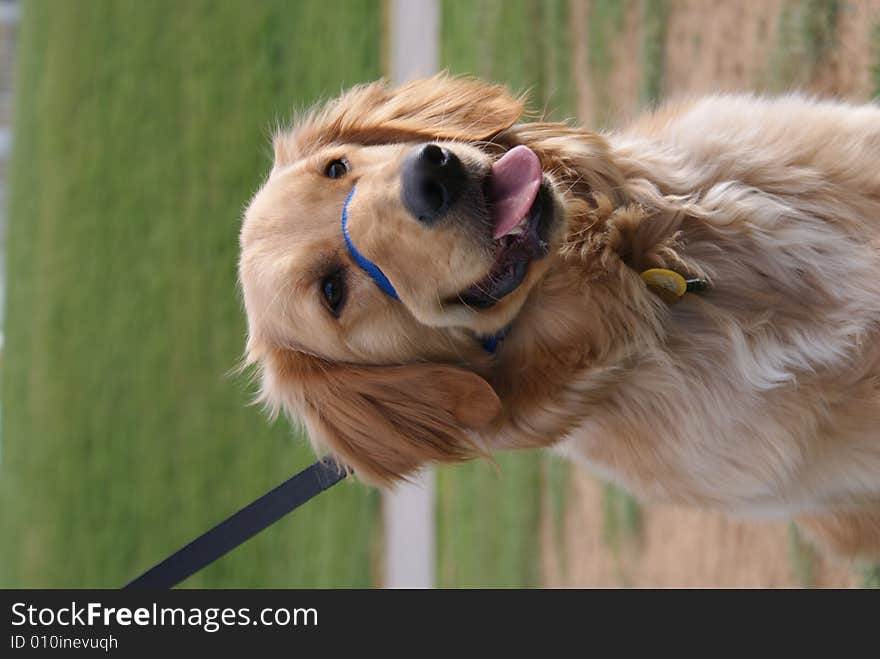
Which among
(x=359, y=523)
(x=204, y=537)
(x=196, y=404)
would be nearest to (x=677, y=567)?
(x=204, y=537)

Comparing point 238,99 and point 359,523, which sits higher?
point 238,99

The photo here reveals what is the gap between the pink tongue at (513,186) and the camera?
8.83 ft

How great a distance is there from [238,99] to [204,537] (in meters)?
10.2

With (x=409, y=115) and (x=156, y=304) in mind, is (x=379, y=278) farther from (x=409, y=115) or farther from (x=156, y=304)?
(x=156, y=304)

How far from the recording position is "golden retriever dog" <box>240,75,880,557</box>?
2.78 meters

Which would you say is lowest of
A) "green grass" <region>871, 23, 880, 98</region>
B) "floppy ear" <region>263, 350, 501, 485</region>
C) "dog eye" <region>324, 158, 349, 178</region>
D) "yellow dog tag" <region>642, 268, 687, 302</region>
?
"floppy ear" <region>263, 350, 501, 485</region>

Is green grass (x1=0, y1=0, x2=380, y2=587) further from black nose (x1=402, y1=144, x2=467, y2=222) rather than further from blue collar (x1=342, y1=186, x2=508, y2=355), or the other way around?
black nose (x1=402, y1=144, x2=467, y2=222)

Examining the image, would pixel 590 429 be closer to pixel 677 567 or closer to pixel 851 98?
pixel 851 98

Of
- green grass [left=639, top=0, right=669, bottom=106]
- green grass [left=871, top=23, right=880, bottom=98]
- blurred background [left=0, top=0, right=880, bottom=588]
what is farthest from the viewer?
green grass [left=639, top=0, right=669, bottom=106]

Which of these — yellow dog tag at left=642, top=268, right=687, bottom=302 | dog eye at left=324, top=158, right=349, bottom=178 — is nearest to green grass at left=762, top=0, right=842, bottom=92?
yellow dog tag at left=642, top=268, right=687, bottom=302

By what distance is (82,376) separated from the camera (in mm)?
15141

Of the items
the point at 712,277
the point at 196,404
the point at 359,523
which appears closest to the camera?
the point at 712,277

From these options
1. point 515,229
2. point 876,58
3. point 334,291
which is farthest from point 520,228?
point 876,58

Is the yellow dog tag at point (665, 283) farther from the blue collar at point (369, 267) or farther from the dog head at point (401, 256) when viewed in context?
the blue collar at point (369, 267)
